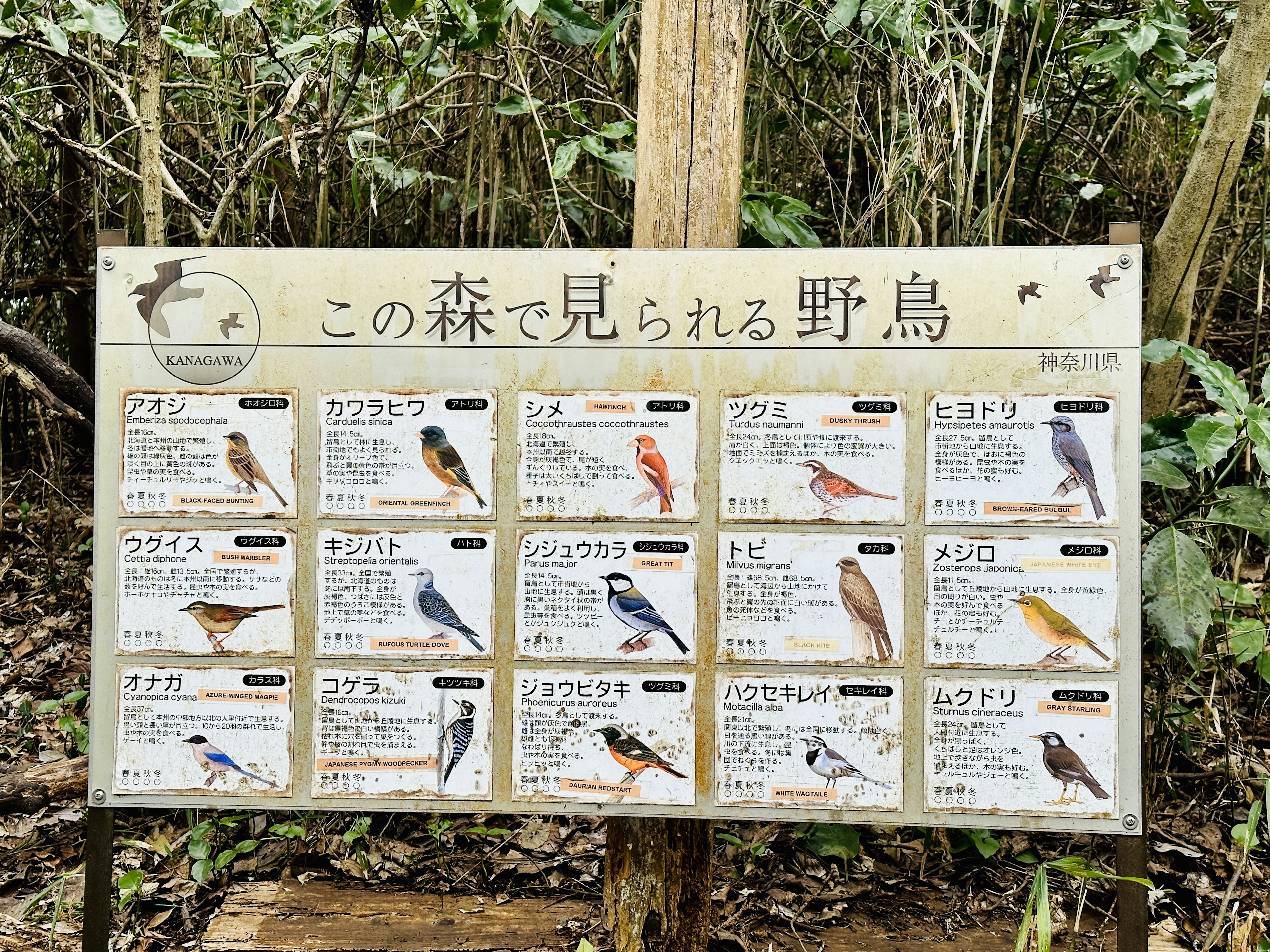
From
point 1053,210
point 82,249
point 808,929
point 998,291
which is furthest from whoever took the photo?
point 82,249

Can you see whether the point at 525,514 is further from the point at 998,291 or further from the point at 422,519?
the point at 998,291

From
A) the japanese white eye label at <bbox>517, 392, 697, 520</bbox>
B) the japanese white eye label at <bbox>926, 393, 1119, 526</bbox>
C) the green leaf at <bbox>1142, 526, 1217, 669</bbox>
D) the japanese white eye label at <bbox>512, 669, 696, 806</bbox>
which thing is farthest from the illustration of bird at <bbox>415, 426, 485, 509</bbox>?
the green leaf at <bbox>1142, 526, 1217, 669</bbox>

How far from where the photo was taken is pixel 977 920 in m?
2.50

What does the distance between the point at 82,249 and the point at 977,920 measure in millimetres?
4308

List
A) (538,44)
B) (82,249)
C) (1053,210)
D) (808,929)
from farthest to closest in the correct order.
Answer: (82,249) → (1053,210) → (538,44) → (808,929)

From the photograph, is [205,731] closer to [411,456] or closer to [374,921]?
[411,456]

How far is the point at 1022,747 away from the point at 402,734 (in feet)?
4.17

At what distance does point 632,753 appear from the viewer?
1891mm

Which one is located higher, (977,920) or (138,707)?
(138,707)

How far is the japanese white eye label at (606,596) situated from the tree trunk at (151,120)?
1575 mm

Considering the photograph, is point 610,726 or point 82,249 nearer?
point 610,726

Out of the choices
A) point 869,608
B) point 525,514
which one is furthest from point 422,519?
point 869,608

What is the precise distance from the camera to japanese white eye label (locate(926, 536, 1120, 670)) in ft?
6.02

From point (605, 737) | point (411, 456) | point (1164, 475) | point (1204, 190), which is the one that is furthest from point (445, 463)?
point (1204, 190)
